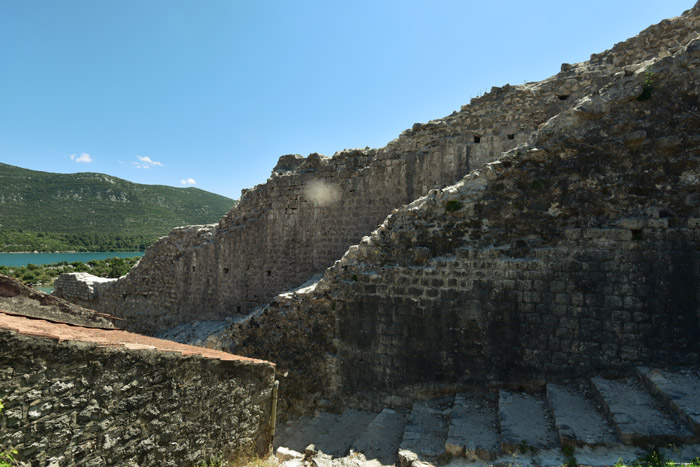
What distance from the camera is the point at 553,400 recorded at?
5.42 metres

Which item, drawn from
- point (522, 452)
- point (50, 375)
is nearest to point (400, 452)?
point (522, 452)

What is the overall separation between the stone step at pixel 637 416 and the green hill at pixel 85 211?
83.3 meters

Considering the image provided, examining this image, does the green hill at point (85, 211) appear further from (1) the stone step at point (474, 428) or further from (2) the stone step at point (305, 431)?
(1) the stone step at point (474, 428)

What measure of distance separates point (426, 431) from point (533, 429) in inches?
60.2

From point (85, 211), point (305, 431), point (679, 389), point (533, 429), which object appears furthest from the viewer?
point (85, 211)

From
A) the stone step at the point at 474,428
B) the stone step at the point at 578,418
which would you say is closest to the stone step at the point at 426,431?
the stone step at the point at 474,428

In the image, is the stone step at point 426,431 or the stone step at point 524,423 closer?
the stone step at point 524,423

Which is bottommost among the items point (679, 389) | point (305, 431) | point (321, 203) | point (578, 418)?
point (305, 431)

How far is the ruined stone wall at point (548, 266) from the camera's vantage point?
18.7ft

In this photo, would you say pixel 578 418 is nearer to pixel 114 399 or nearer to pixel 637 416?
pixel 637 416

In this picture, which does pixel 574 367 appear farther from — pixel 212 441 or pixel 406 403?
pixel 212 441

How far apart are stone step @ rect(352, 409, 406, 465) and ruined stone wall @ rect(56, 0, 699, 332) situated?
19.5 ft

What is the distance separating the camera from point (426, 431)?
5.77m

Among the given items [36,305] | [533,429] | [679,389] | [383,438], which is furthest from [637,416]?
[36,305]
